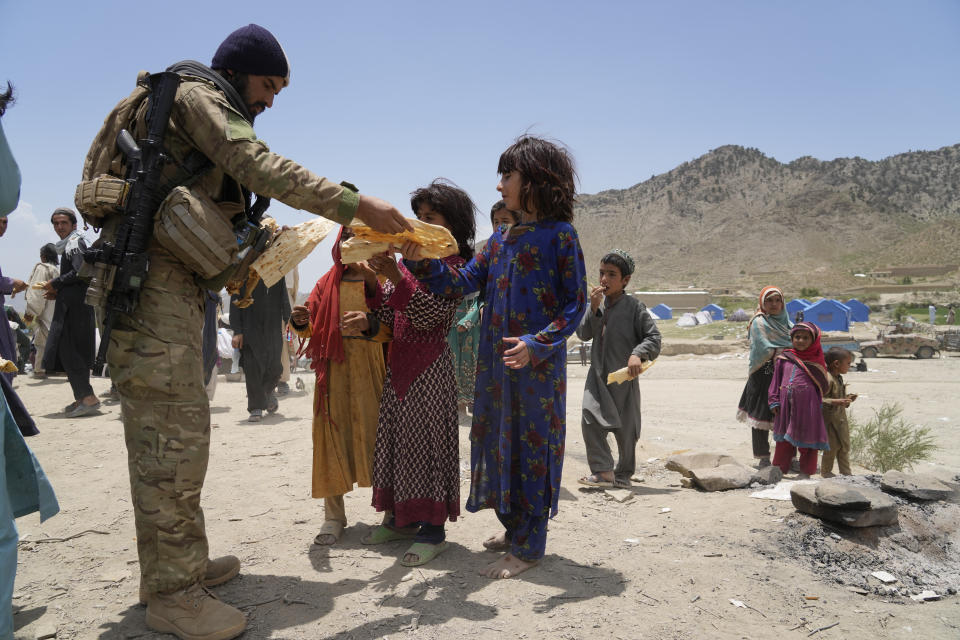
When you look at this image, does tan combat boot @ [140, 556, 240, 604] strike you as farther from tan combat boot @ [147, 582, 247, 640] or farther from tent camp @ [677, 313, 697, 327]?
tent camp @ [677, 313, 697, 327]

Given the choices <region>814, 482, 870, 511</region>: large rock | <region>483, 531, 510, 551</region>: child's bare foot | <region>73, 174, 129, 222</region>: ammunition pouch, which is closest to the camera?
<region>73, 174, 129, 222</region>: ammunition pouch

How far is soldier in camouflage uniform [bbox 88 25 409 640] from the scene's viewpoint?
2.39 m

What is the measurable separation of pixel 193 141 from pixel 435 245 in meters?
1.17

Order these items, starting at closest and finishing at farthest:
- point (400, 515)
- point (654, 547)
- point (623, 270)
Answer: point (400, 515) < point (654, 547) < point (623, 270)

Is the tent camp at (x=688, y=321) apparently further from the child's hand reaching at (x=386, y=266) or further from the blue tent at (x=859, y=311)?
the child's hand reaching at (x=386, y=266)

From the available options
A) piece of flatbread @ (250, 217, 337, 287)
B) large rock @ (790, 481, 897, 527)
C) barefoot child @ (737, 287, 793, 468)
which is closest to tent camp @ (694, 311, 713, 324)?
barefoot child @ (737, 287, 793, 468)

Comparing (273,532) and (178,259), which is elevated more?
(178,259)

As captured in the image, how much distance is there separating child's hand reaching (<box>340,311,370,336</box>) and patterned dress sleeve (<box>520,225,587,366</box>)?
3.19 feet

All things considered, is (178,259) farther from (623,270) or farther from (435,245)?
(623,270)

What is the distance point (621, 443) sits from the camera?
5348mm

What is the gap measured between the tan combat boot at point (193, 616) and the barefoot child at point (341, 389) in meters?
1.01

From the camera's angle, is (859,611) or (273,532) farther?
(273,532)

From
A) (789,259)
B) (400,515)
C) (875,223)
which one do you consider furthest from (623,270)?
(875,223)

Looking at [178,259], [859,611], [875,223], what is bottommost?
[859,611]
